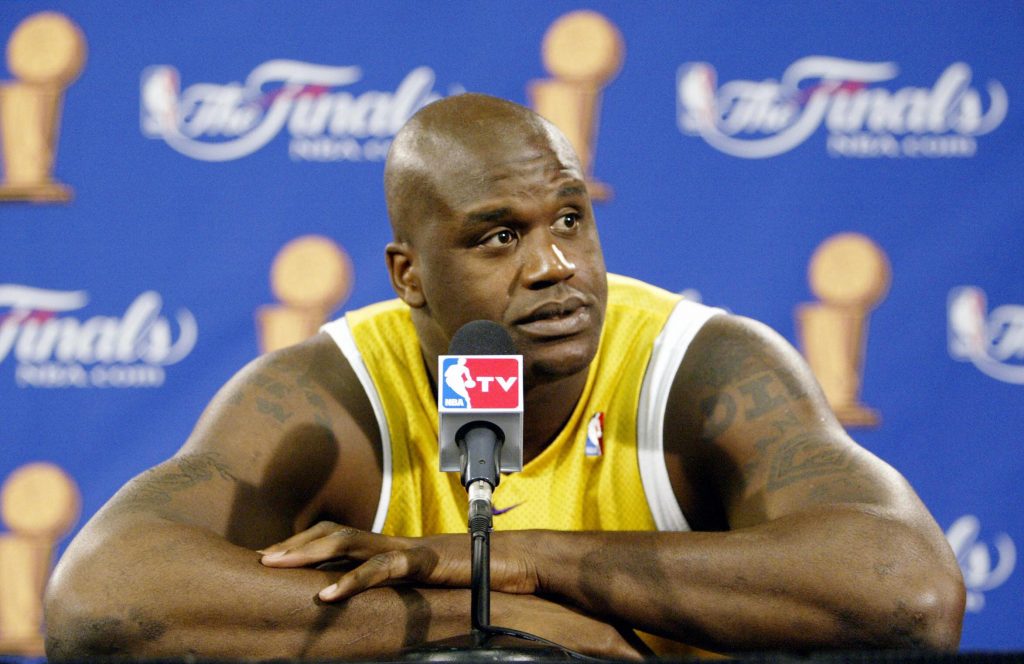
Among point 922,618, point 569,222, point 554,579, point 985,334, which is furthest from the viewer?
point 985,334

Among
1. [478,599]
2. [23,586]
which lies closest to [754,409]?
[478,599]

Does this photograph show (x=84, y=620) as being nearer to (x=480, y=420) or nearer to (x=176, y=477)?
(x=176, y=477)

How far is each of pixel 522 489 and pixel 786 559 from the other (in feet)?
1.85

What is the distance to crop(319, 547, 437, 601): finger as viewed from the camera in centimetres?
140

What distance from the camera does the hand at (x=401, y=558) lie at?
1438 mm

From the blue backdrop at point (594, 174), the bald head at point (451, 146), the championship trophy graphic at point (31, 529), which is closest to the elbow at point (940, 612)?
the bald head at point (451, 146)

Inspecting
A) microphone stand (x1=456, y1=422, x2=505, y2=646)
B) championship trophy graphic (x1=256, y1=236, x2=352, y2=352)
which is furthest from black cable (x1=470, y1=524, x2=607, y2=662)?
championship trophy graphic (x1=256, y1=236, x2=352, y2=352)

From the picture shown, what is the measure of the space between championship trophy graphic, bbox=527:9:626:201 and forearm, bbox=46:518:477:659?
63.1 inches

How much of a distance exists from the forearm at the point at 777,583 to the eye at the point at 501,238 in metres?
0.48

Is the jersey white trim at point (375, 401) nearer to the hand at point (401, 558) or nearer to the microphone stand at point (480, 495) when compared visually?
the hand at point (401, 558)

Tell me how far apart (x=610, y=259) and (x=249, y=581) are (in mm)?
1597

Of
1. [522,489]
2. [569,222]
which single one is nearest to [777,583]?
[522,489]

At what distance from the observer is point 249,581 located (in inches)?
56.3

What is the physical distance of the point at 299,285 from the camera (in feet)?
9.17
